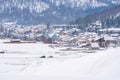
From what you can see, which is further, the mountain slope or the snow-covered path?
the mountain slope

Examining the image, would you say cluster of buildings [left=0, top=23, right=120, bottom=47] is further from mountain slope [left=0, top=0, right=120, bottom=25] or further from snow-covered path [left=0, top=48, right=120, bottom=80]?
mountain slope [left=0, top=0, right=120, bottom=25]

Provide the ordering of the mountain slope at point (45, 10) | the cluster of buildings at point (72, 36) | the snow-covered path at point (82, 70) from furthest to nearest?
the mountain slope at point (45, 10)
the cluster of buildings at point (72, 36)
the snow-covered path at point (82, 70)

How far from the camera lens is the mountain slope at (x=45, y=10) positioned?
121025 mm

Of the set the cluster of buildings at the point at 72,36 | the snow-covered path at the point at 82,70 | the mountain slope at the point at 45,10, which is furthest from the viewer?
the mountain slope at the point at 45,10

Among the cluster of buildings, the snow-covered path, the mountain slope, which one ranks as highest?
the mountain slope

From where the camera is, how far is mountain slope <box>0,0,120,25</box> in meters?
121

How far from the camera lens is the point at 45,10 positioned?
128 m

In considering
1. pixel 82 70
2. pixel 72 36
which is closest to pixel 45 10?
pixel 72 36

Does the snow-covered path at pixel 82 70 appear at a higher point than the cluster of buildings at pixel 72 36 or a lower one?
higher

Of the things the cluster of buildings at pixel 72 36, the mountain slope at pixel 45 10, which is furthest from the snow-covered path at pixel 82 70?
the mountain slope at pixel 45 10

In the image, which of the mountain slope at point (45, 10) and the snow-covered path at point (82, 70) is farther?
the mountain slope at point (45, 10)

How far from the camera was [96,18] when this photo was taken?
85875mm

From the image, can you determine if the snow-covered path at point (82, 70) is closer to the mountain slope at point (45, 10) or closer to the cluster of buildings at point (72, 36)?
the cluster of buildings at point (72, 36)

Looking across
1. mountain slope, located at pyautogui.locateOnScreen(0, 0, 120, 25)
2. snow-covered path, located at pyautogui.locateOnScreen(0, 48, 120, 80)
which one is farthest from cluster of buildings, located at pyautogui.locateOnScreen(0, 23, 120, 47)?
mountain slope, located at pyautogui.locateOnScreen(0, 0, 120, 25)
